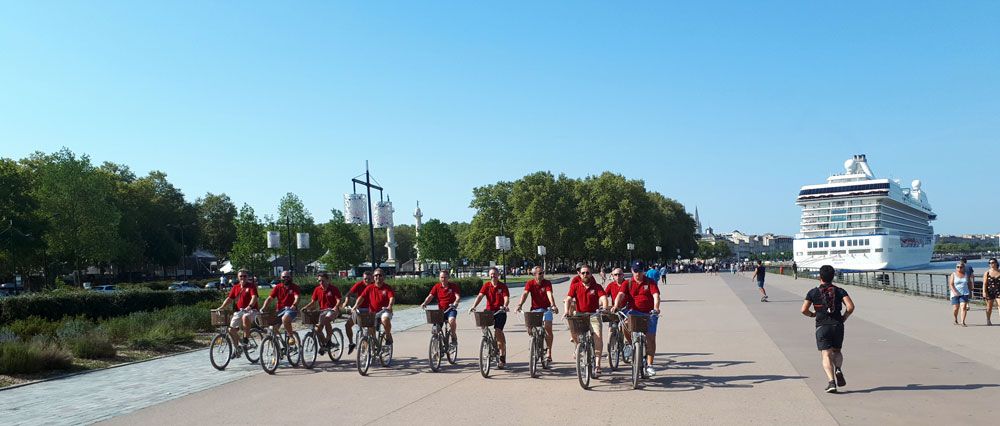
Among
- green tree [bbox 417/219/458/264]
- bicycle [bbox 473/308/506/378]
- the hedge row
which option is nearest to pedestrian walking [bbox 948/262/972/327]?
bicycle [bbox 473/308/506/378]

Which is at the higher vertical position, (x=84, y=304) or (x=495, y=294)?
(x=495, y=294)

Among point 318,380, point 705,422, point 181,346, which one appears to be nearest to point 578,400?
point 705,422

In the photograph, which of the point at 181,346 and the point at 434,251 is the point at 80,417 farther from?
the point at 434,251

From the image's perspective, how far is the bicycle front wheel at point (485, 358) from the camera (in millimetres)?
10141

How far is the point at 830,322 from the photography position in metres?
8.08

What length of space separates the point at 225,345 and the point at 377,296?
274 centimetres

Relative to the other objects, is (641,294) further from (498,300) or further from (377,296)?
(377,296)

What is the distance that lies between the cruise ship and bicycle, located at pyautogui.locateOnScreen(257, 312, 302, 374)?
74.6 metres

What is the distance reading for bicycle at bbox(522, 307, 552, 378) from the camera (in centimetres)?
995

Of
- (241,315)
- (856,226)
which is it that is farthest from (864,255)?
(241,315)

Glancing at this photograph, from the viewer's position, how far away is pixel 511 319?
21531 mm

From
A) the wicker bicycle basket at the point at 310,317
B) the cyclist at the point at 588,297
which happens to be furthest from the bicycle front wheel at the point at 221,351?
the cyclist at the point at 588,297

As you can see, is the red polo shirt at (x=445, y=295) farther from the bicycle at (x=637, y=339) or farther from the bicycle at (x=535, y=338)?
the bicycle at (x=637, y=339)

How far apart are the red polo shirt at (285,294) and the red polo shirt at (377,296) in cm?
124
